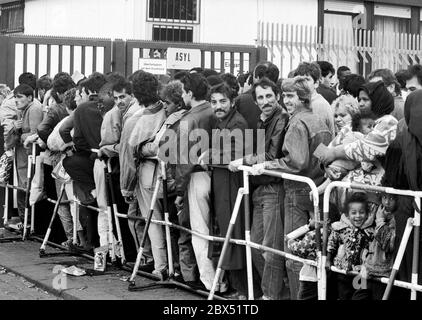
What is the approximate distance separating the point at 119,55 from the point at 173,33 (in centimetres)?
722

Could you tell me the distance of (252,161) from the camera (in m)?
8.38

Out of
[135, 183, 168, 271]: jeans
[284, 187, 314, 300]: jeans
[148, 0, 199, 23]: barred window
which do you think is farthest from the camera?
[148, 0, 199, 23]: barred window

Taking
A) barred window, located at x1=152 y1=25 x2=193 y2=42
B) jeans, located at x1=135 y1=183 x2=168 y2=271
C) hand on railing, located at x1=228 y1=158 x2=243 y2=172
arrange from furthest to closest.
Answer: barred window, located at x1=152 y1=25 x2=193 y2=42
jeans, located at x1=135 y1=183 x2=168 y2=271
hand on railing, located at x1=228 y1=158 x2=243 y2=172

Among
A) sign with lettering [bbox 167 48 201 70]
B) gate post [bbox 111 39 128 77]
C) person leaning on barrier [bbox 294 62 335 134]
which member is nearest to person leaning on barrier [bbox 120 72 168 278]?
person leaning on barrier [bbox 294 62 335 134]

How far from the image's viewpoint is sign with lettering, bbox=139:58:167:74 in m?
15.8

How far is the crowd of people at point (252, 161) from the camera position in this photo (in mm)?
7082

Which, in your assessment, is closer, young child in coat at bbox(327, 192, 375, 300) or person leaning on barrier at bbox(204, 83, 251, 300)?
young child in coat at bbox(327, 192, 375, 300)

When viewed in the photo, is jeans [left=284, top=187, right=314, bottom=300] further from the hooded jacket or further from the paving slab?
the paving slab

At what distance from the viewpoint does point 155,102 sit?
10125mm

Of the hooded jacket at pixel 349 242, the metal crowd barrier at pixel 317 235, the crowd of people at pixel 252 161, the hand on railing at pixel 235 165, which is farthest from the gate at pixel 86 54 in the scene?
the hooded jacket at pixel 349 242

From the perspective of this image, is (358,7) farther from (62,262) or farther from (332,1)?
(62,262)

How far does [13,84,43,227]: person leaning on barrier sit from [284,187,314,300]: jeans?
5.66 m

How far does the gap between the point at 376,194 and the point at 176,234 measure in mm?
3378

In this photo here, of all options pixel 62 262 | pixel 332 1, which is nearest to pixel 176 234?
pixel 62 262
